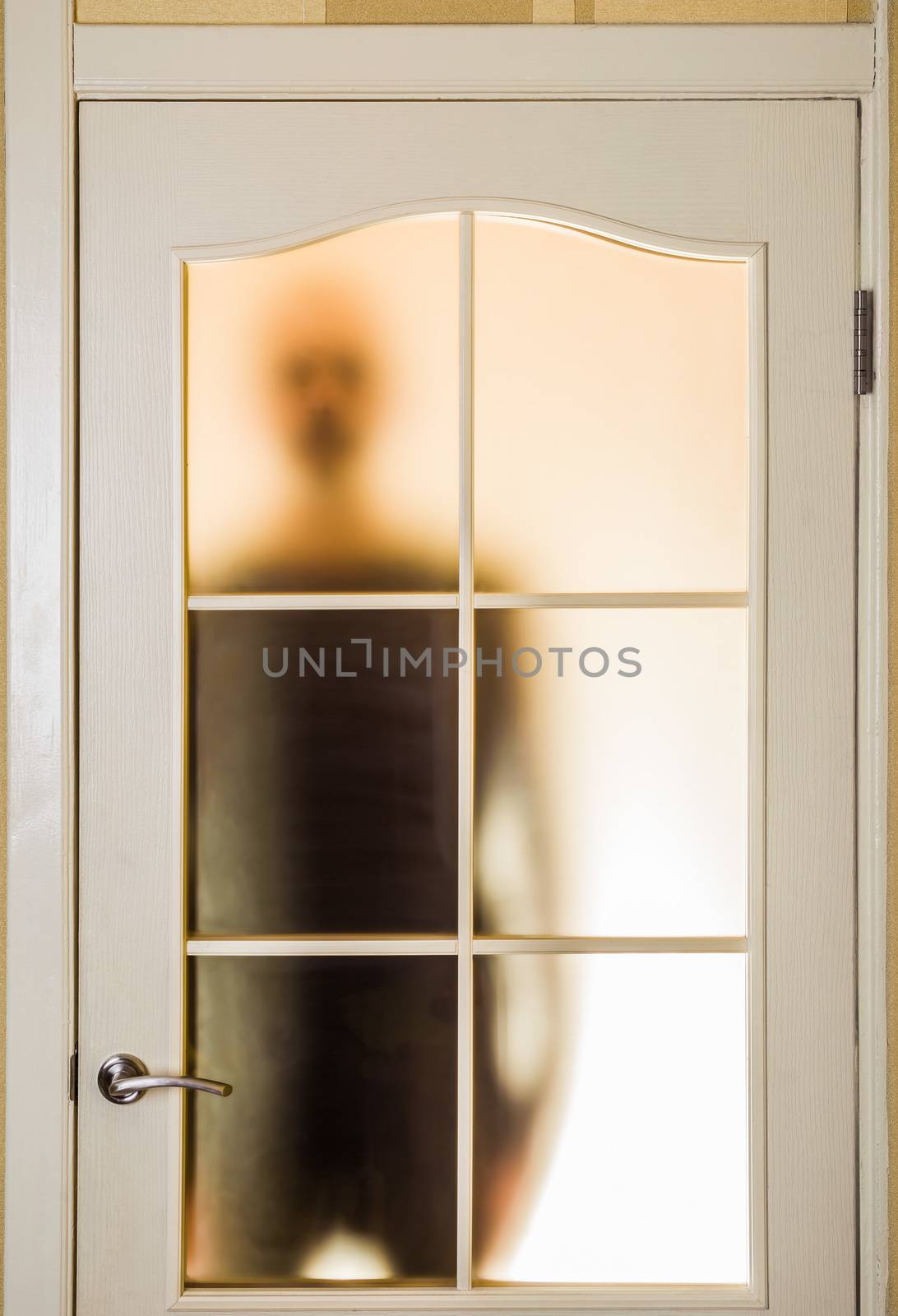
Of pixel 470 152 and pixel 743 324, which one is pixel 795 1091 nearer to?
pixel 743 324

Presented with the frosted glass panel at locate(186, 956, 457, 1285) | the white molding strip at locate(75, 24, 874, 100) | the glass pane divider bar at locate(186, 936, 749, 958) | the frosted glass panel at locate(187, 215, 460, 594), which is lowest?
the frosted glass panel at locate(186, 956, 457, 1285)

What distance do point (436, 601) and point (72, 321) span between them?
0.50 m

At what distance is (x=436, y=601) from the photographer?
1.09m

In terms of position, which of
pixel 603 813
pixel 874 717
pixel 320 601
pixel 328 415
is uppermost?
pixel 328 415

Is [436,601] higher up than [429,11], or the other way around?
[429,11]

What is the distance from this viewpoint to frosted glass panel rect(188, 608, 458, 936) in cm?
108

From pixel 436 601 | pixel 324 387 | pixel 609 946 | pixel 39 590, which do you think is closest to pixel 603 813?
pixel 609 946

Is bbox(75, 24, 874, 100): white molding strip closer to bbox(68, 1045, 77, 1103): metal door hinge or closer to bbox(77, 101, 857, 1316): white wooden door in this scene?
bbox(77, 101, 857, 1316): white wooden door

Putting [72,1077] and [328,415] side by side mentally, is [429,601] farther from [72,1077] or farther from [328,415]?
[72,1077]

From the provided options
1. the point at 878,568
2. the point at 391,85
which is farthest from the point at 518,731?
the point at 391,85

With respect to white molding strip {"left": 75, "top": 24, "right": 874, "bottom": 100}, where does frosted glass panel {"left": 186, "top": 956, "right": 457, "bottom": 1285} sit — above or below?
below

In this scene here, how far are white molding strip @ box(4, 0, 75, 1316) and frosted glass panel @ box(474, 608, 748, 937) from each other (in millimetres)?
467

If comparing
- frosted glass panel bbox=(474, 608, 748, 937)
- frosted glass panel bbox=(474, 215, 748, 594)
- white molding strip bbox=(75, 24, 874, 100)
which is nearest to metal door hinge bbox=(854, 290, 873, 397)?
frosted glass panel bbox=(474, 215, 748, 594)

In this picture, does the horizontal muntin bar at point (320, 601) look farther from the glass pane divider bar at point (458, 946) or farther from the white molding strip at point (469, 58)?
the white molding strip at point (469, 58)
